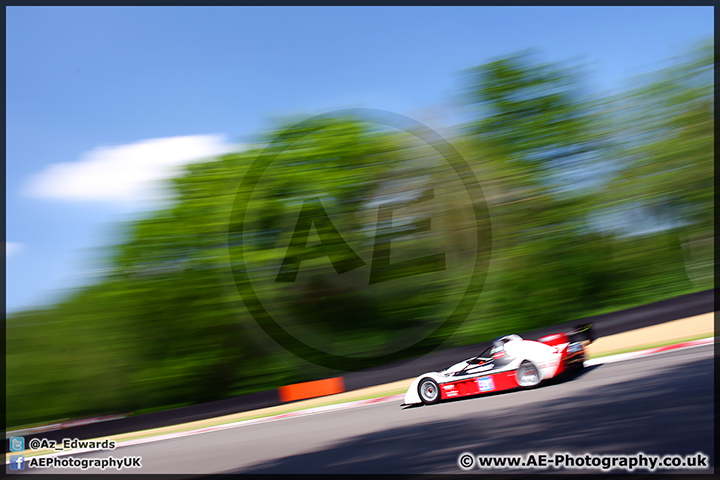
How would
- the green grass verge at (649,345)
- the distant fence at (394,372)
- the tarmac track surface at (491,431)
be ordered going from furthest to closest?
the distant fence at (394,372)
the green grass verge at (649,345)
the tarmac track surface at (491,431)

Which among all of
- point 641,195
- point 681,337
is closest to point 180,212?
point 681,337

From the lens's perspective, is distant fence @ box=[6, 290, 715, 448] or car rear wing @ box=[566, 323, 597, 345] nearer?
car rear wing @ box=[566, 323, 597, 345]

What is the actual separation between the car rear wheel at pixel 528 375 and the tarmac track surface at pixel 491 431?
0.11 meters

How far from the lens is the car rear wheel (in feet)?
19.3

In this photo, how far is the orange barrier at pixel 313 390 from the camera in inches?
331

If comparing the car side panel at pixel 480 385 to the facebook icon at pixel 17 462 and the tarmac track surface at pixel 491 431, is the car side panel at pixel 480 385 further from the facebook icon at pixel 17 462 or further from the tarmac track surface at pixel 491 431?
the facebook icon at pixel 17 462

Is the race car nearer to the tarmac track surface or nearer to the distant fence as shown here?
the tarmac track surface

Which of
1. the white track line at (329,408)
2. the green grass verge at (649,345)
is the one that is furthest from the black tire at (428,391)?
the green grass verge at (649,345)

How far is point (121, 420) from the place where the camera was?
788cm

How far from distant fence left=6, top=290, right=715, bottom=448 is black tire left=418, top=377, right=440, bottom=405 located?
1958 mm

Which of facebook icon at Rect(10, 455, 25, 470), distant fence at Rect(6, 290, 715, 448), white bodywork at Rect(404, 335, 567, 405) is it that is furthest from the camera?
distant fence at Rect(6, 290, 715, 448)

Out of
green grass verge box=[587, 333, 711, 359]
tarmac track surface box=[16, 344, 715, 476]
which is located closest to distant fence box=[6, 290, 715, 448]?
green grass verge box=[587, 333, 711, 359]

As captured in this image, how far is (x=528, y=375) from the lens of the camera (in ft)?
19.4

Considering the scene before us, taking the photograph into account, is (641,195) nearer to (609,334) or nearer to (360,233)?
(609,334)
